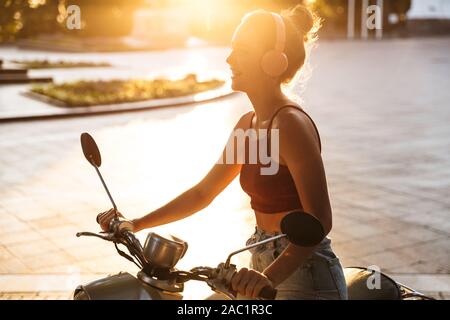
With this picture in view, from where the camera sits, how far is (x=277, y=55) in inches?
93.6

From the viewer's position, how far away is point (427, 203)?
24.6 ft

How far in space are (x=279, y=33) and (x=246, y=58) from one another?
5.6 inches

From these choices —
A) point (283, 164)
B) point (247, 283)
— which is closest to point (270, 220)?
point (283, 164)

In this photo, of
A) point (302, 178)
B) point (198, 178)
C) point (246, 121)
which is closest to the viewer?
point (302, 178)

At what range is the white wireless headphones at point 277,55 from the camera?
2354mm

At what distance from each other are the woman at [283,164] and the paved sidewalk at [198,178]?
94.7 inches

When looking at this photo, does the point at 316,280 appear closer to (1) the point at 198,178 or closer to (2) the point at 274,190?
(2) the point at 274,190

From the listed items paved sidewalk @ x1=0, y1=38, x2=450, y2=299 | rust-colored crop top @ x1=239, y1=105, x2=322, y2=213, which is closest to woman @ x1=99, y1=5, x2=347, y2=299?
rust-colored crop top @ x1=239, y1=105, x2=322, y2=213

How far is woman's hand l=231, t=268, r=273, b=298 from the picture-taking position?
1985mm

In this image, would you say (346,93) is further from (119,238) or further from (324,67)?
(119,238)

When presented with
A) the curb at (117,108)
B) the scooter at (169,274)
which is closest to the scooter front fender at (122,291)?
the scooter at (169,274)

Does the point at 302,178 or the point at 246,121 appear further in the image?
the point at 246,121

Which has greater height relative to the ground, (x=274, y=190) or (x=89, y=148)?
(x=89, y=148)

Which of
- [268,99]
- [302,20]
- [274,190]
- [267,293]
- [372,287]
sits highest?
[302,20]
